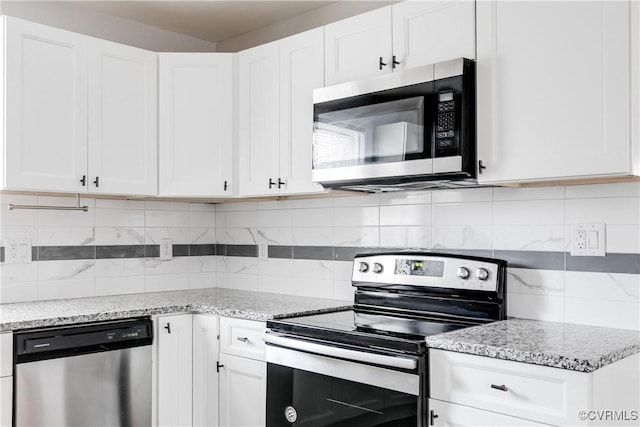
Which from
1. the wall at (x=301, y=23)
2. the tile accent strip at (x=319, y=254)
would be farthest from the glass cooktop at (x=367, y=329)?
the wall at (x=301, y=23)

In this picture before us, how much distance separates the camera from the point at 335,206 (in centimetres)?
303

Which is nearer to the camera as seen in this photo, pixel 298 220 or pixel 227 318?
pixel 227 318

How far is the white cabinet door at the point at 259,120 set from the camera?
2904 mm

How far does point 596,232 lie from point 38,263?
2.42m

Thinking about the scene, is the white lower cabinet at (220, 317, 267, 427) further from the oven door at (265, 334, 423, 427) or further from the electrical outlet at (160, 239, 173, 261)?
the electrical outlet at (160, 239, 173, 261)

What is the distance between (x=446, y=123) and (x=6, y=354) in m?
1.79

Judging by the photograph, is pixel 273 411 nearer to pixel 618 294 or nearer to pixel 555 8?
pixel 618 294

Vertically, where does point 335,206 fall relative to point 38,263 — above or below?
above

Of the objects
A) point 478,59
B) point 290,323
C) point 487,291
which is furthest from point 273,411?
point 478,59

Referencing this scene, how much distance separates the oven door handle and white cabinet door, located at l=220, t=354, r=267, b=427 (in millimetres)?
239

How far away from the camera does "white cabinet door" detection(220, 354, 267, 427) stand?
252 cm

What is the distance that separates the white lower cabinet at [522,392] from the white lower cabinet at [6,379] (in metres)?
1.51

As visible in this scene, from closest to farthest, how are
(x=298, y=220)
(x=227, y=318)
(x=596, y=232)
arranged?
(x=596, y=232), (x=227, y=318), (x=298, y=220)

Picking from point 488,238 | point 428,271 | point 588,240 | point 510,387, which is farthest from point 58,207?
point 588,240
